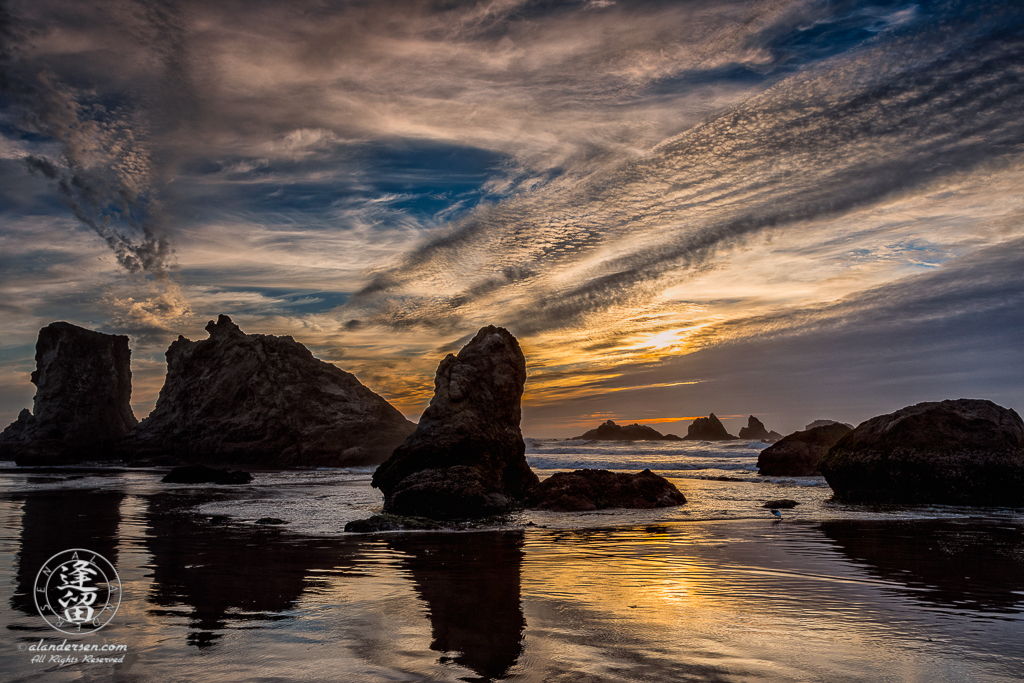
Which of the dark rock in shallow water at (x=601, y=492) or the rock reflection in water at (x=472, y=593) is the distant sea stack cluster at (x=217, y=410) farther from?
the rock reflection in water at (x=472, y=593)

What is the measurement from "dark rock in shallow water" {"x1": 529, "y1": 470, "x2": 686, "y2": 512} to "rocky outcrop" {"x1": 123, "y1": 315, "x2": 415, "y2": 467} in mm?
37436

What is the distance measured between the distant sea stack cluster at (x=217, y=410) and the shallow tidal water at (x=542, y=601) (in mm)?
43515

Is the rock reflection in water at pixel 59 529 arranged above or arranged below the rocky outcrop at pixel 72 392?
below

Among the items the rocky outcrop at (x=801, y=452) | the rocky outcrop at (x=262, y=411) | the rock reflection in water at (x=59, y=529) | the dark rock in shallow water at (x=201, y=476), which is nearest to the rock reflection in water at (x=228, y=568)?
the rock reflection in water at (x=59, y=529)

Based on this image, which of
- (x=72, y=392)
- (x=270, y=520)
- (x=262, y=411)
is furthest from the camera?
(x=72, y=392)

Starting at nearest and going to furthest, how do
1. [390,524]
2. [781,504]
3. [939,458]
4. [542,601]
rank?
1. [542,601]
2. [390,524]
3. [781,504]
4. [939,458]

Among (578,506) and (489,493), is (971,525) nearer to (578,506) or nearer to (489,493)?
(578,506)

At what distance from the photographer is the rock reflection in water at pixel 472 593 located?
532 cm

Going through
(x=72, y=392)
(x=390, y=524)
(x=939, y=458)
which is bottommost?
(x=390, y=524)

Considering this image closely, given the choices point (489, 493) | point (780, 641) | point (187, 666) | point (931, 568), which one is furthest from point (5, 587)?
point (931, 568)

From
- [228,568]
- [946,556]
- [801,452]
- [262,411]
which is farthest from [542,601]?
[262,411]

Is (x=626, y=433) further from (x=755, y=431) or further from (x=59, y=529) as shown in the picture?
(x=59, y=529)

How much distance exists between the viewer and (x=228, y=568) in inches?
356

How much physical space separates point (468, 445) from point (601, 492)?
4506mm
